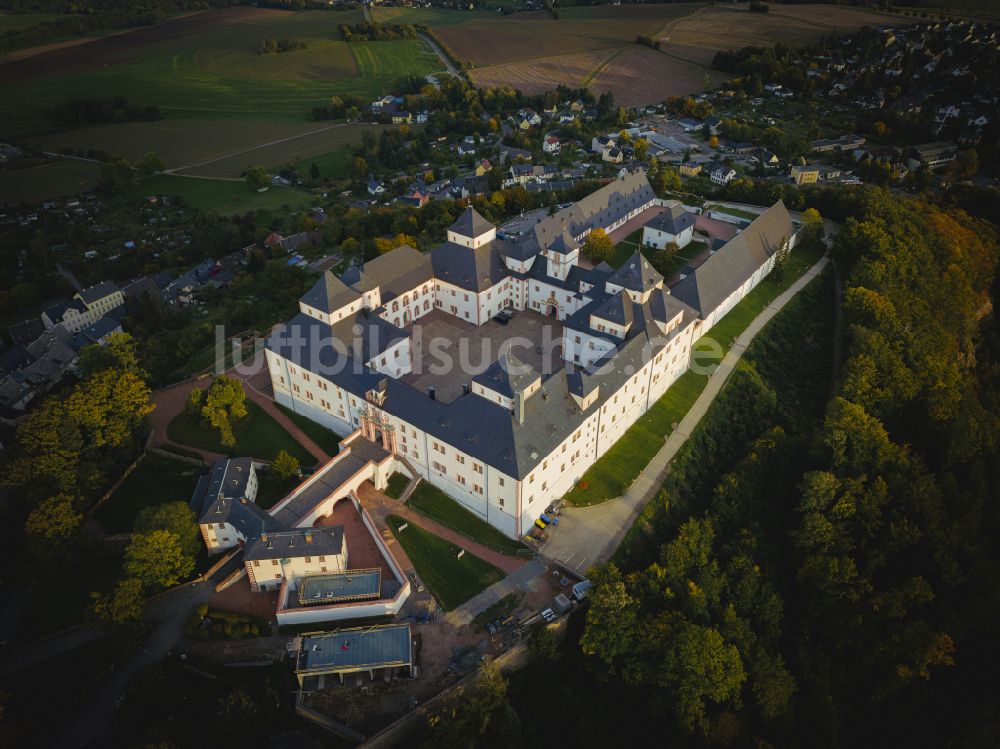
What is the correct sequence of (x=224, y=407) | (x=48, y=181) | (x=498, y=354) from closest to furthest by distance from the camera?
(x=224, y=407) → (x=498, y=354) → (x=48, y=181)

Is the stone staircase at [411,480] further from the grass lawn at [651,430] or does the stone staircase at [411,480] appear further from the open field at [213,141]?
the open field at [213,141]

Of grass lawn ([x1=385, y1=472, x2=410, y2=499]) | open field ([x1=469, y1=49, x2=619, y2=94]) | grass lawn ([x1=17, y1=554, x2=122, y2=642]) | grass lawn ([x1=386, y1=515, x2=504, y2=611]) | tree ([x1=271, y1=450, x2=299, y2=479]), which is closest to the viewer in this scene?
grass lawn ([x1=17, y1=554, x2=122, y2=642])

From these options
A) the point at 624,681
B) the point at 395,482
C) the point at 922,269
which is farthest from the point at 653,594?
the point at 922,269

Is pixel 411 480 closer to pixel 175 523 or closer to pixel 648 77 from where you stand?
pixel 175 523

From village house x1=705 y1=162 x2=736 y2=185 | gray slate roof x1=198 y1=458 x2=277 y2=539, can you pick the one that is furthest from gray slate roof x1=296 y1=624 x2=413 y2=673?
village house x1=705 y1=162 x2=736 y2=185

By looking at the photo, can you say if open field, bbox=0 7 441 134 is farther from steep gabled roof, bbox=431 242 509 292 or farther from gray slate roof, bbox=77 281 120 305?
steep gabled roof, bbox=431 242 509 292

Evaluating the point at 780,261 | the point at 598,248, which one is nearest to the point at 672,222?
the point at 598,248

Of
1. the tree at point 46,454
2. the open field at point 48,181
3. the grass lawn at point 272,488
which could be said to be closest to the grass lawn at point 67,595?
the tree at point 46,454
